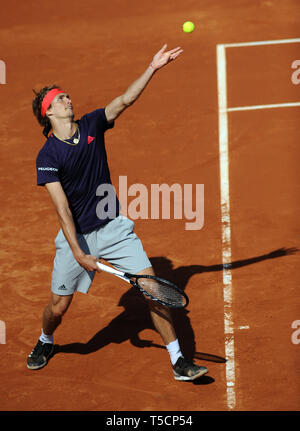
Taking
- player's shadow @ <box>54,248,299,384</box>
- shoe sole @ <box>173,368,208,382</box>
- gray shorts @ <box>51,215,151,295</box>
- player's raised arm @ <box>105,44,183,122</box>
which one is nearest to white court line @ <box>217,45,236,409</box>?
player's shadow @ <box>54,248,299,384</box>

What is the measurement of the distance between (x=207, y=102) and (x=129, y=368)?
601 centimetres

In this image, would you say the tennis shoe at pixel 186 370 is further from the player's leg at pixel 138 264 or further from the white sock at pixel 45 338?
the white sock at pixel 45 338

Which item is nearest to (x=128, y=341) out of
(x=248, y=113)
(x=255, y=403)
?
(x=255, y=403)

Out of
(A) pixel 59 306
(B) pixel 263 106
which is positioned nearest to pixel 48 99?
(A) pixel 59 306

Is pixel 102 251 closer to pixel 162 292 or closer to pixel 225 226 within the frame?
pixel 162 292

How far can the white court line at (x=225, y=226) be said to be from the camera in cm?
732

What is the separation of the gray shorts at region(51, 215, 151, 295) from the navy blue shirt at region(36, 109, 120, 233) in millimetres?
88

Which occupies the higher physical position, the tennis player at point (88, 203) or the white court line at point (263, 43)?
the white court line at point (263, 43)

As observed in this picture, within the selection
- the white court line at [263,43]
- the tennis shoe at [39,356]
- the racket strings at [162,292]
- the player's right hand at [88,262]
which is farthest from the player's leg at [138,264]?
the white court line at [263,43]

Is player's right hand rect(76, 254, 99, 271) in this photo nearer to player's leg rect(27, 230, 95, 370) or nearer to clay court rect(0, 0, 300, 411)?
player's leg rect(27, 230, 95, 370)

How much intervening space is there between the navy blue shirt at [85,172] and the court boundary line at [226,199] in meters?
1.78

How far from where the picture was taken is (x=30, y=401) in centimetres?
722

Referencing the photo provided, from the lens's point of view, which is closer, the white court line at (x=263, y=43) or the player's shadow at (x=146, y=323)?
the player's shadow at (x=146, y=323)

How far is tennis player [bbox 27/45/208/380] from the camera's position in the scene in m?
6.96
